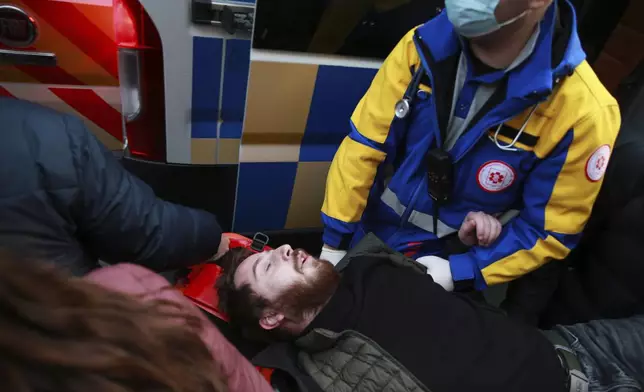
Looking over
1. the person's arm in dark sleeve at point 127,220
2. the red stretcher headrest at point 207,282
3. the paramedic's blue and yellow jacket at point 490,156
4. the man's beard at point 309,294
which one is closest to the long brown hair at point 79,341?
the person's arm in dark sleeve at point 127,220

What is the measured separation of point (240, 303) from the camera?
171cm

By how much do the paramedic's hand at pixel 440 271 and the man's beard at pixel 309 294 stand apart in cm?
34

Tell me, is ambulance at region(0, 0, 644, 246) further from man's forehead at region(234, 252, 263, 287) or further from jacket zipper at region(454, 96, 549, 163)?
jacket zipper at region(454, 96, 549, 163)

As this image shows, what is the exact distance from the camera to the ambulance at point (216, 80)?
1.58m

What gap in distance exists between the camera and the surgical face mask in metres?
1.29

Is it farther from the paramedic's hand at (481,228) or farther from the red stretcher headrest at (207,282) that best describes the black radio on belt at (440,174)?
the red stretcher headrest at (207,282)

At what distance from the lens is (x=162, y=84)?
68.0 inches

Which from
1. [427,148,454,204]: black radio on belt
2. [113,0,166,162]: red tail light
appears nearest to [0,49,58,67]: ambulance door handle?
[113,0,166,162]: red tail light

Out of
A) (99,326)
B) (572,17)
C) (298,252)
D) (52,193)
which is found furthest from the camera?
(298,252)

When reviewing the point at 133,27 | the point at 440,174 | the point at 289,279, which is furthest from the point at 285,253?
the point at 133,27

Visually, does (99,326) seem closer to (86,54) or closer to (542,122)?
Answer: (542,122)

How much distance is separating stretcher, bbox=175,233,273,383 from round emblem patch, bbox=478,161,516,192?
0.83 metres

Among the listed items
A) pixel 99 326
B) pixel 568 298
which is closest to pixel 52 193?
pixel 99 326

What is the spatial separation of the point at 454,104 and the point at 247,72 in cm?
68
